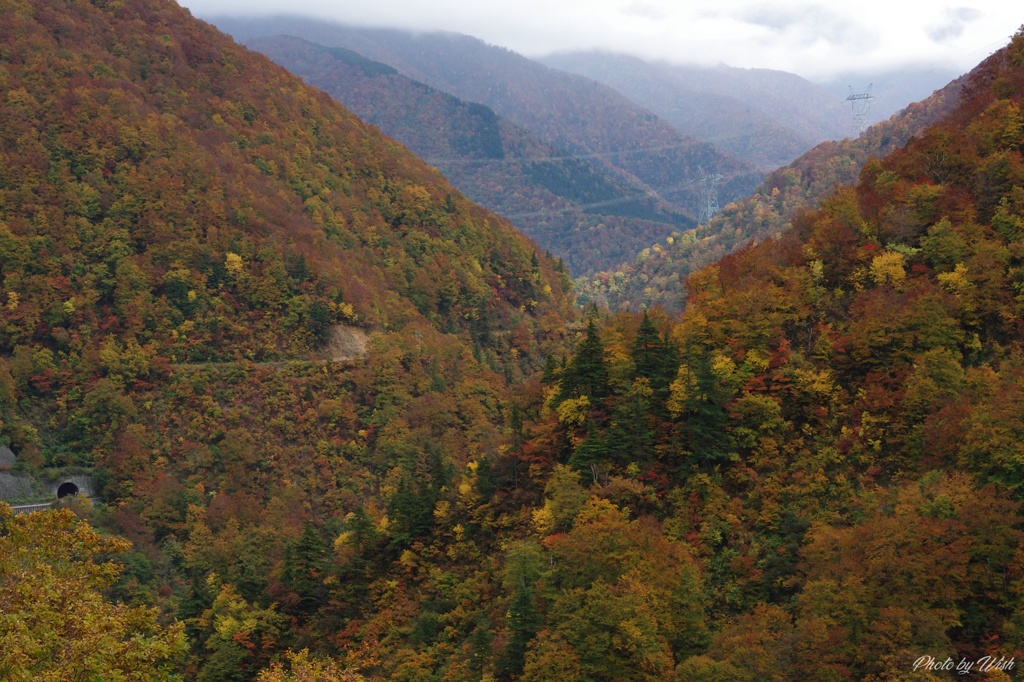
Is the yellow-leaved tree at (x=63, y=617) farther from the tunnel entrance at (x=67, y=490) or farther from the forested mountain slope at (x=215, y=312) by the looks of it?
the tunnel entrance at (x=67, y=490)

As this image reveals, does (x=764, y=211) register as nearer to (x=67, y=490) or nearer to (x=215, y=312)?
(x=215, y=312)

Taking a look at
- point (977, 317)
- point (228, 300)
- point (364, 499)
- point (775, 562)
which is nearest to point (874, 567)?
point (775, 562)

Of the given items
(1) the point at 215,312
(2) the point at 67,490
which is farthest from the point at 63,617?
(1) the point at 215,312

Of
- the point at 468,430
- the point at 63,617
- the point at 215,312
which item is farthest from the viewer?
the point at 215,312

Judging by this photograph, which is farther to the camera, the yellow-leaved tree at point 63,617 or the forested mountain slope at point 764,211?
the forested mountain slope at point 764,211

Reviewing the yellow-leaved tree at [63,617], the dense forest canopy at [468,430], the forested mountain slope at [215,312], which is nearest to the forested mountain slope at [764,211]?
the forested mountain slope at [215,312]

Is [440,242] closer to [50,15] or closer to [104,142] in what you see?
[104,142]

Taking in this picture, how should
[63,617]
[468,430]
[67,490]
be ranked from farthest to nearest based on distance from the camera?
[468,430] < [67,490] < [63,617]

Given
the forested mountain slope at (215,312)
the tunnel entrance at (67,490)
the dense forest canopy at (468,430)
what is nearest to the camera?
the dense forest canopy at (468,430)
